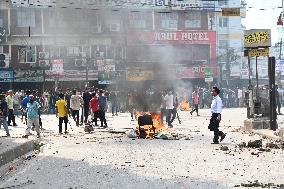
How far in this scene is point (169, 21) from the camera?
52.2 metres

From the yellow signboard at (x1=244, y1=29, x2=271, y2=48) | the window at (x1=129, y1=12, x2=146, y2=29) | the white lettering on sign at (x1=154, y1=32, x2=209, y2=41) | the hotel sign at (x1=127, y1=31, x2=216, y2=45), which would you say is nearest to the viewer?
the yellow signboard at (x1=244, y1=29, x2=271, y2=48)

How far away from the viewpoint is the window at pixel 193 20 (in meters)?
52.8

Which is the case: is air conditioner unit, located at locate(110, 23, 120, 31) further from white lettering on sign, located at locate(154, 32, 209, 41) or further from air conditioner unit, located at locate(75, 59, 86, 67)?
white lettering on sign, located at locate(154, 32, 209, 41)

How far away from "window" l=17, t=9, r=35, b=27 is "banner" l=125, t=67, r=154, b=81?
913 centimetres

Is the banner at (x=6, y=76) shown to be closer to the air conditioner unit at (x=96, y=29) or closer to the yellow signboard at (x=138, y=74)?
the air conditioner unit at (x=96, y=29)

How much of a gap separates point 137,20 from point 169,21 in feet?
14.5

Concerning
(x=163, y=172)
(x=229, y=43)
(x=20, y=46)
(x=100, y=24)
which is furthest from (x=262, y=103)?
(x=229, y=43)

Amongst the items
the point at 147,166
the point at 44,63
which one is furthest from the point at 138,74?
the point at 147,166

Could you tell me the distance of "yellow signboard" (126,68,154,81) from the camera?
4562 cm

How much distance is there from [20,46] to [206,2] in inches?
752

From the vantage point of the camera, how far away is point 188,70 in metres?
50.2

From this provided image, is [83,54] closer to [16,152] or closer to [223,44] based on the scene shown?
[223,44]

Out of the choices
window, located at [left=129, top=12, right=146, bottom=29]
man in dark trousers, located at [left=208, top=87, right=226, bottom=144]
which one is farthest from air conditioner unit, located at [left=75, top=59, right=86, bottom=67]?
man in dark trousers, located at [left=208, top=87, right=226, bottom=144]

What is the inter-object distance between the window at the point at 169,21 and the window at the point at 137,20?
267 centimetres
